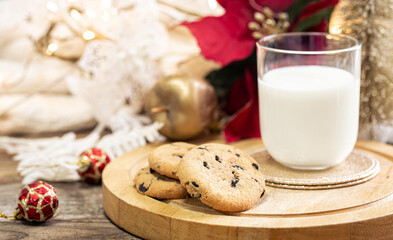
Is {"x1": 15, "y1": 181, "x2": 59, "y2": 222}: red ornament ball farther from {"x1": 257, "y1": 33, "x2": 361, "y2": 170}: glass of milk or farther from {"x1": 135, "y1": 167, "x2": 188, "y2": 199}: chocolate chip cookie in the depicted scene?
{"x1": 257, "y1": 33, "x2": 361, "y2": 170}: glass of milk

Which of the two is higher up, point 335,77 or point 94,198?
point 335,77

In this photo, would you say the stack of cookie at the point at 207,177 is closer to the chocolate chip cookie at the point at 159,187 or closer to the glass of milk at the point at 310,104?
the chocolate chip cookie at the point at 159,187

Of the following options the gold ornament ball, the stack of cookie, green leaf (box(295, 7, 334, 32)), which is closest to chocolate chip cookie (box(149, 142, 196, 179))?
the stack of cookie

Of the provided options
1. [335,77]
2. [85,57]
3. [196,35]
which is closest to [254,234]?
[335,77]

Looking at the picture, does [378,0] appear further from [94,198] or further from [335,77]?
[94,198]

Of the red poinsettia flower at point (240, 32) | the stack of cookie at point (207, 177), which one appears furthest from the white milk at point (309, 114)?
the red poinsettia flower at point (240, 32)

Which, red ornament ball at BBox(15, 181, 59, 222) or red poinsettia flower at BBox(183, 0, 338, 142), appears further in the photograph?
red poinsettia flower at BBox(183, 0, 338, 142)
